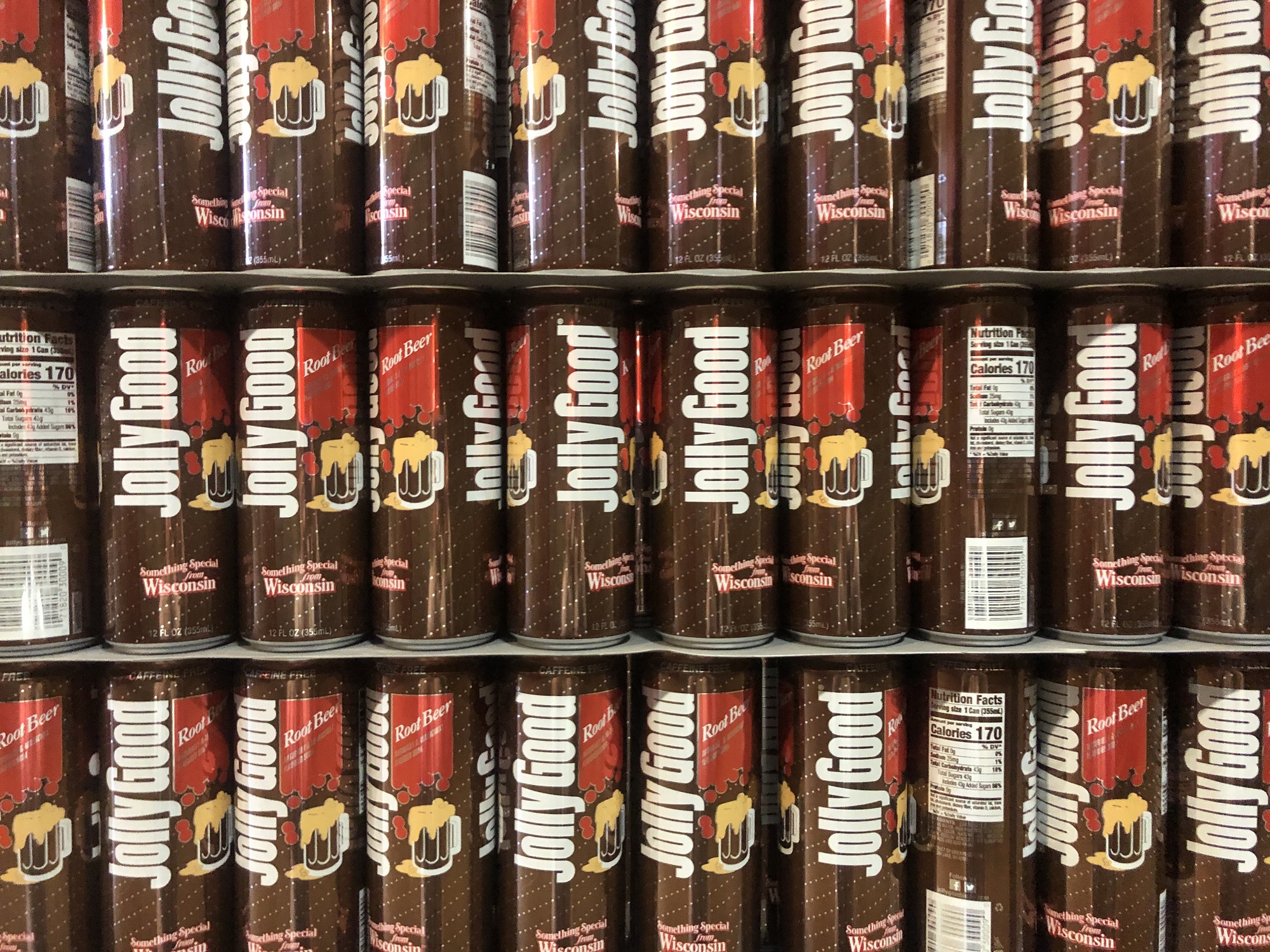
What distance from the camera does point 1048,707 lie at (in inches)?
48.8

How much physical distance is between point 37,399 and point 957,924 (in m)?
1.48

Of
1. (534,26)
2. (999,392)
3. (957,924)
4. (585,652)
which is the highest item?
(534,26)

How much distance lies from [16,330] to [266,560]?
0.46m

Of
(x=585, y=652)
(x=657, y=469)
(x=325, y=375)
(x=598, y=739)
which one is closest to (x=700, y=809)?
(x=598, y=739)

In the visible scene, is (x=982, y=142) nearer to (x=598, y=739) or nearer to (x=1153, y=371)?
(x=1153, y=371)

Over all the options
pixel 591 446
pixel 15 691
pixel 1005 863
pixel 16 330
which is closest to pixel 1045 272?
pixel 591 446

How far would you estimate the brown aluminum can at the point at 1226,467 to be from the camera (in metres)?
1.17

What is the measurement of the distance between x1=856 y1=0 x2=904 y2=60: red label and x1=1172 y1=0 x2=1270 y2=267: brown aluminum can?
441mm

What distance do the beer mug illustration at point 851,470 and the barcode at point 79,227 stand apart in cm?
107

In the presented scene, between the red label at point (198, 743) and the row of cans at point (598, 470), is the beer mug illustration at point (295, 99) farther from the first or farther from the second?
the red label at point (198, 743)

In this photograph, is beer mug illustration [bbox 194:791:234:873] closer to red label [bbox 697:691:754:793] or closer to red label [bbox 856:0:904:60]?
red label [bbox 697:691:754:793]

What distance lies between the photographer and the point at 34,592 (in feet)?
3.76

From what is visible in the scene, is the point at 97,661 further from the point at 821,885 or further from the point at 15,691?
the point at 821,885

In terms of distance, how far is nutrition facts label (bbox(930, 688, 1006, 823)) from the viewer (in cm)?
119
